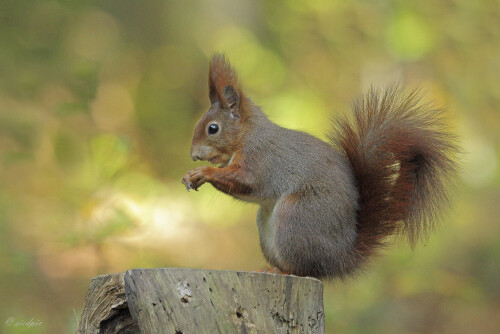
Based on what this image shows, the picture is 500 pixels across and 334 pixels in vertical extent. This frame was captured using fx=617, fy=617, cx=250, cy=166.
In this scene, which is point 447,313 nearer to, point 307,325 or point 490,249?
point 490,249

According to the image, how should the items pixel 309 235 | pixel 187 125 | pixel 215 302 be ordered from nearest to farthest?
pixel 215 302
pixel 309 235
pixel 187 125

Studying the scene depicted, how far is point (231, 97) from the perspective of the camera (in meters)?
2.02

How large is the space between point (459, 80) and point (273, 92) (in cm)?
140

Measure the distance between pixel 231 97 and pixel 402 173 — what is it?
0.60 m

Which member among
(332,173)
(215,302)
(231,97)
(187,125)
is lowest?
(215,302)

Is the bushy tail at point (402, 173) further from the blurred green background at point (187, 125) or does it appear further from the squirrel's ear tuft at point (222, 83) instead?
the blurred green background at point (187, 125)

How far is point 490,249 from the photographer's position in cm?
415

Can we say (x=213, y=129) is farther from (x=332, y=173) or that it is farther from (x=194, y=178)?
(x=332, y=173)

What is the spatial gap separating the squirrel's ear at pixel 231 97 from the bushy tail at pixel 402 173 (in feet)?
1.33

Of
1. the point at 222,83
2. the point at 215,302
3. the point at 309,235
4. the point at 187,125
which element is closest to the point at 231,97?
the point at 222,83

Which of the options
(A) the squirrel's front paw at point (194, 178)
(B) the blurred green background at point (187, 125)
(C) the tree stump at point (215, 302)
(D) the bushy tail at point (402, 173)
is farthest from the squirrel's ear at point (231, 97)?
(B) the blurred green background at point (187, 125)

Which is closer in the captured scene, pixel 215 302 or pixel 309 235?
pixel 215 302

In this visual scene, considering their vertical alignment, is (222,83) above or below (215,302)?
above

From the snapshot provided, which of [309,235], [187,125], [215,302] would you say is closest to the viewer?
[215,302]
